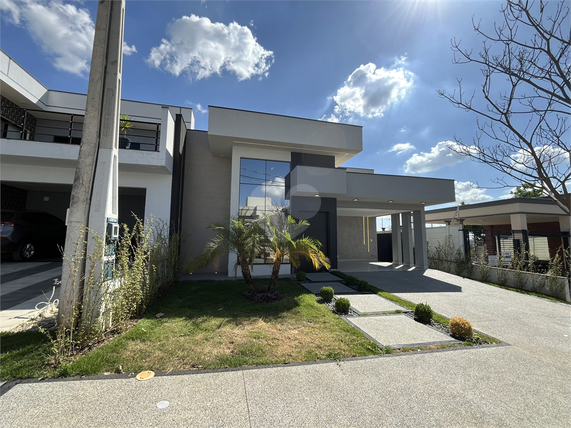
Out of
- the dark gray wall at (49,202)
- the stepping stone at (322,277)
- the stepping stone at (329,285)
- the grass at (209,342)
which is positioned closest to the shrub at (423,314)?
the grass at (209,342)

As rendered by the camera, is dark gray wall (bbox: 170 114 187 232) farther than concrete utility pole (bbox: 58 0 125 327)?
Yes


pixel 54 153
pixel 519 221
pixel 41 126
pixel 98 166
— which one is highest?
pixel 41 126

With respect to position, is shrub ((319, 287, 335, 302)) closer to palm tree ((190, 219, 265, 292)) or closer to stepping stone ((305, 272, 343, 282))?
palm tree ((190, 219, 265, 292))

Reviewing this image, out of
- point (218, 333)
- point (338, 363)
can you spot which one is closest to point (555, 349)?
→ point (338, 363)

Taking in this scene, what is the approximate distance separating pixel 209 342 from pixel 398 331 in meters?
3.47

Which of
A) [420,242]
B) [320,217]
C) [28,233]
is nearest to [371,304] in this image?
[320,217]

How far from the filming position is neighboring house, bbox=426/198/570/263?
9984mm

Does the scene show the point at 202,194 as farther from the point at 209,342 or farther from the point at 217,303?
the point at 209,342

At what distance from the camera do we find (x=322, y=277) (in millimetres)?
9578

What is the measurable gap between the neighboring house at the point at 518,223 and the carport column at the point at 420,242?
1.47 meters

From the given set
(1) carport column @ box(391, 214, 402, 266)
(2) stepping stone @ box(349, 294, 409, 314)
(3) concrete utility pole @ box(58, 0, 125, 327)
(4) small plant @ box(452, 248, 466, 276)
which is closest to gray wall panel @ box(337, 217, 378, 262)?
(1) carport column @ box(391, 214, 402, 266)

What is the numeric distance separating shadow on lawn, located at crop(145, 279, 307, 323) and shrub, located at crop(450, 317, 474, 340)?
320 cm

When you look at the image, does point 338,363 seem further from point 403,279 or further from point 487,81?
point 403,279

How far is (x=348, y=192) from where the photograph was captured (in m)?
10.7
